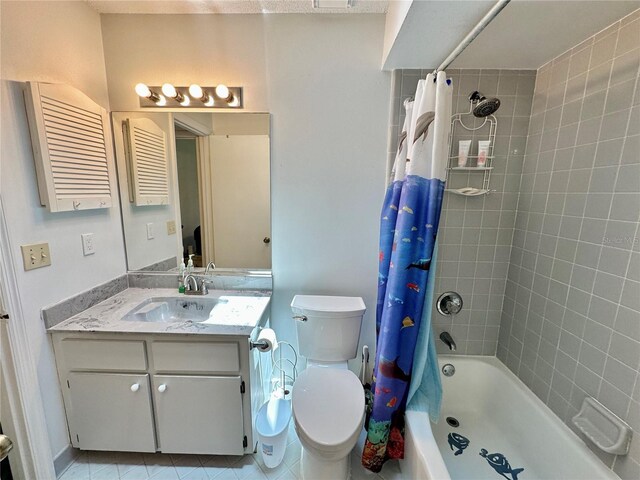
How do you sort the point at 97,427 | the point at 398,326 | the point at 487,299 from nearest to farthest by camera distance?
the point at 398,326, the point at 97,427, the point at 487,299

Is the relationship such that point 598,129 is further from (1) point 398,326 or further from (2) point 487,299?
(1) point 398,326

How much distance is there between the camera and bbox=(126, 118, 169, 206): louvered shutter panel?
1705mm

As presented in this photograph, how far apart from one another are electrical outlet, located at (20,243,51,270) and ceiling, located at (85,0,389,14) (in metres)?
1.36

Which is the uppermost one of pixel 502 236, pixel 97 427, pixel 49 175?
pixel 49 175

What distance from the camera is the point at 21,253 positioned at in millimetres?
1188

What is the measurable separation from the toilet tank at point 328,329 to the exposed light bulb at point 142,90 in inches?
59.1

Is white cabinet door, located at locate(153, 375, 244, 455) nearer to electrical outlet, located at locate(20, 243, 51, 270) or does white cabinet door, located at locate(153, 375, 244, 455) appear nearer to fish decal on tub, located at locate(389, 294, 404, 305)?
electrical outlet, located at locate(20, 243, 51, 270)

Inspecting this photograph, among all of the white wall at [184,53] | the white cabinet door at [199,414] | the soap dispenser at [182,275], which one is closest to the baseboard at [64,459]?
the white cabinet door at [199,414]

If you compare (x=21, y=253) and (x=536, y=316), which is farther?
(x=536, y=316)

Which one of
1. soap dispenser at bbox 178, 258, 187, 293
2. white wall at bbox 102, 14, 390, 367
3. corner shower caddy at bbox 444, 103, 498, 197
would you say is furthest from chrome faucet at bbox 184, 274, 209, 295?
corner shower caddy at bbox 444, 103, 498, 197

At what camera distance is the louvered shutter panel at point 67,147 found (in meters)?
1.22

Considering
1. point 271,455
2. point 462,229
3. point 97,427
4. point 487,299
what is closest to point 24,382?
point 97,427

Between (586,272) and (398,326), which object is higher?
(586,272)

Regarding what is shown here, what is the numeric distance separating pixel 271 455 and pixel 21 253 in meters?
1.52
